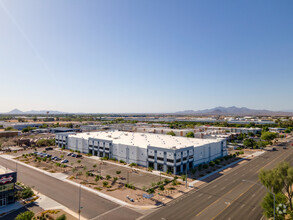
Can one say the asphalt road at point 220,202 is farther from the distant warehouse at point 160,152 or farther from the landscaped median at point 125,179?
the distant warehouse at point 160,152

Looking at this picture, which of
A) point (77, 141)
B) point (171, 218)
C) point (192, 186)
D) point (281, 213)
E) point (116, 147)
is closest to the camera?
point (281, 213)

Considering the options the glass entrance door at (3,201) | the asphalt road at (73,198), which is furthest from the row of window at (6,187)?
the asphalt road at (73,198)

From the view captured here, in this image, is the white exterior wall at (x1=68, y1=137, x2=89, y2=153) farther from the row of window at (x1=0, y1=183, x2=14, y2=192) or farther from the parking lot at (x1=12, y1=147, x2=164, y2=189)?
the row of window at (x1=0, y1=183, x2=14, y2=192)

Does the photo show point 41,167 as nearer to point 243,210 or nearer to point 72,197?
point 72,197

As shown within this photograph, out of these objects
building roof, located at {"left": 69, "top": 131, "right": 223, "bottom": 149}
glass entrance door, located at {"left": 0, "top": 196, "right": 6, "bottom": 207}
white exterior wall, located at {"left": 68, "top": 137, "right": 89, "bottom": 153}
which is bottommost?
glass entrance door, located at {"left": 0, "top": 196, "right": 6, "bottom": 207}

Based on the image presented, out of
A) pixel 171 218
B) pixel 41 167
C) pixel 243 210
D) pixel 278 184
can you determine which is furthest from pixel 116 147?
pixel 278 184

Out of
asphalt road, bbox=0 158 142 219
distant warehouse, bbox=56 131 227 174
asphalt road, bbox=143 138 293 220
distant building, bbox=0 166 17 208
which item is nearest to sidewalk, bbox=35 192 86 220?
asphalt road, bbox=0 158 142 219

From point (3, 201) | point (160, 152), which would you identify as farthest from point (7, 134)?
point (160, 152)
